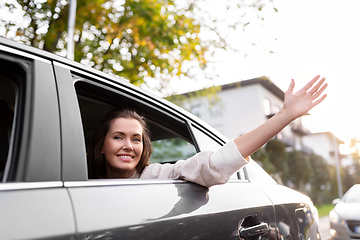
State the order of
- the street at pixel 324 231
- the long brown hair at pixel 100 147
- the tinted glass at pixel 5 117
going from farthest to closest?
the street at pixel 324 231 < the long brown hair at pixel 100 147 < the tinted glass at pixel 5 117

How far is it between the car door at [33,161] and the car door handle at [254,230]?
2.88 ft

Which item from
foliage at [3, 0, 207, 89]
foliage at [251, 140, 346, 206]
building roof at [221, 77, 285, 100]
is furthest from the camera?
building roof at [221, 77, 285, 100]

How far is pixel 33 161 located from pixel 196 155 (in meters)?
0.78

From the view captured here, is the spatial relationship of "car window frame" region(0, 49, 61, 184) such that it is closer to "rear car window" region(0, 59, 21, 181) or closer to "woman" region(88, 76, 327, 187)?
"rear car window" region(0, 59, 21, 181)

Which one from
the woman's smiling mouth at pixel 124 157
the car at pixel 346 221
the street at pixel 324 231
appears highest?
the woman's smiling mouth at pixel 124 157

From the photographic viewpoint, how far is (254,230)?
168cm

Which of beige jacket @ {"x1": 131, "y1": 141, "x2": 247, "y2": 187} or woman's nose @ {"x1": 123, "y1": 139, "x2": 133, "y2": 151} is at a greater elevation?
woman's nose @ {"x1": 123, "y1": 139, "x2": 133, "y2": 151}

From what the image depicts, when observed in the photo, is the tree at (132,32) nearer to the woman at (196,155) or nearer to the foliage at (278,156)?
the woman at (196,155)

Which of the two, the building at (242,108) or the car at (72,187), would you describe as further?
the building at (242,108)

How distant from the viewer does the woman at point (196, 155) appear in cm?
152

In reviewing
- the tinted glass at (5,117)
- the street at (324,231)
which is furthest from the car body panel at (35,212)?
the street at (324,231)

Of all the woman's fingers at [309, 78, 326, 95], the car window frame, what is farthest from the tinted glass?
the woman's fingers at [309, 78, 326, 95]

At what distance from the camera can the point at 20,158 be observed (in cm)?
104

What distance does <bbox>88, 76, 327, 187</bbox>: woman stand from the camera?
1.52 m
